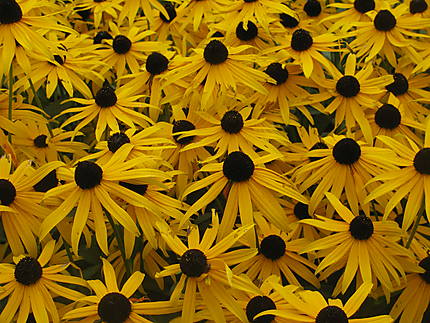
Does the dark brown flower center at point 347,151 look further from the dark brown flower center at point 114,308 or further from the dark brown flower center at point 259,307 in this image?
the dark brown flower center at point 114,308

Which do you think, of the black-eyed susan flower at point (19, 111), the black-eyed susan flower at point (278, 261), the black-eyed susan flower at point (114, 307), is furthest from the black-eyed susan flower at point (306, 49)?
the black-eyed susan flower at point (114, 307)

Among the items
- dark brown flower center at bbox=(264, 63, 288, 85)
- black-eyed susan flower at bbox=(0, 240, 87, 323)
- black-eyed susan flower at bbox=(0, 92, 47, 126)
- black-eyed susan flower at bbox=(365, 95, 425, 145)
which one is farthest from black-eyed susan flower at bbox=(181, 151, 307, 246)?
black-eyed susan flower at bbox=(0, 92, 47, 126)

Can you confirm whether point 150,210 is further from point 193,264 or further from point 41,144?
point 41,144

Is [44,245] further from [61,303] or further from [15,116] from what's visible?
[15,116]

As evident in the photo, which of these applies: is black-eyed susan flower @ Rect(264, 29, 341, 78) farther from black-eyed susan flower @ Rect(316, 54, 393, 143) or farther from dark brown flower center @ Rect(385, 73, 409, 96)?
dark brown flower center @ Rect(385, 73, 409, 96)

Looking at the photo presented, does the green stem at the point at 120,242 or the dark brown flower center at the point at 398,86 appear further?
the dark brown flower center at the point at 398,86
